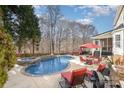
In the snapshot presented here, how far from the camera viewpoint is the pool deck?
10.6 meters

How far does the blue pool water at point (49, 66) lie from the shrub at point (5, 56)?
124 centimetres

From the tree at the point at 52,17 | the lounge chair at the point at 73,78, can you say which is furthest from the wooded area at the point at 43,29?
the lounge chair at the point at 73,78

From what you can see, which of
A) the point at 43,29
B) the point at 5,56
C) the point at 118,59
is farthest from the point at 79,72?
the point at 5,56

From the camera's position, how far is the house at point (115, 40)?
422 inches

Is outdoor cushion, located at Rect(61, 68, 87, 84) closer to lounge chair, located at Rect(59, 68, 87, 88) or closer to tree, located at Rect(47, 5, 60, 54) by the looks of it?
lounge chair, located at Rect(59, 68, 87, 88)

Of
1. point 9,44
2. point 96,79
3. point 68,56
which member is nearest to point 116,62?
point 96,79

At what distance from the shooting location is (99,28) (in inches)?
429

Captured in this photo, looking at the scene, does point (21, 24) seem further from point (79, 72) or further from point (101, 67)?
point (101, 67)

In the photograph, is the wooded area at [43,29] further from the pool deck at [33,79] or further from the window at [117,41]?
the window at [117,41]

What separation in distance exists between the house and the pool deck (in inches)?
40.8

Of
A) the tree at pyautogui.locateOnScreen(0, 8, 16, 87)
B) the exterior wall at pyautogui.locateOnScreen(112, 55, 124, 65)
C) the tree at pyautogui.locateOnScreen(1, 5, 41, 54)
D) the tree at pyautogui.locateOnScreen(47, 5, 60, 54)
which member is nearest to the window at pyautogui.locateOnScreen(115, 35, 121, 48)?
the exterior wall at pyautogui.locateOnScreen(112, 55, 124, 65)
